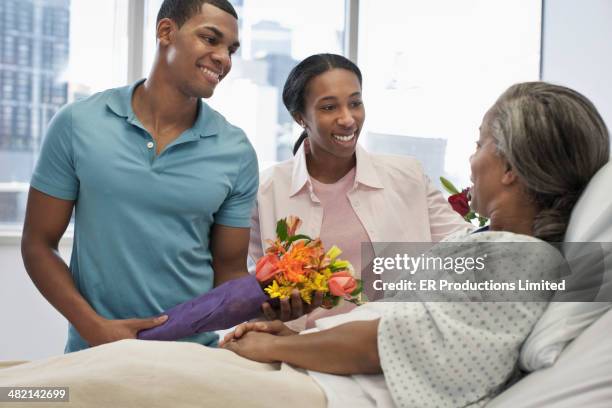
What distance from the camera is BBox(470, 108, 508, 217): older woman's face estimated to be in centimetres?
151

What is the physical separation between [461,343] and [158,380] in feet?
1.88

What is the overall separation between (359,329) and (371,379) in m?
0.10

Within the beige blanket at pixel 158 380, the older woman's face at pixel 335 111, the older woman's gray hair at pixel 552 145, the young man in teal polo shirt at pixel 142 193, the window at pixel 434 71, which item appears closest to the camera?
the beige blanket at pixel 158 380

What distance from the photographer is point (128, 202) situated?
1.76 metres

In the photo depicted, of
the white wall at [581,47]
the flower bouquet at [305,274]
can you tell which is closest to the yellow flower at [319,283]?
the flower bouquet at [305,274]

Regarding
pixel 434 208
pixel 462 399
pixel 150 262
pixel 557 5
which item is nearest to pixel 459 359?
pixel 462 399

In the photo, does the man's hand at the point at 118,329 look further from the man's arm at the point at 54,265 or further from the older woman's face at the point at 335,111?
the older woman's face at the point at 335,111

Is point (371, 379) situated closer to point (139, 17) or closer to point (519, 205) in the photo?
point (519, 205)

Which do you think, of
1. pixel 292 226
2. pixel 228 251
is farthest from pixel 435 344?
pixel 228 251

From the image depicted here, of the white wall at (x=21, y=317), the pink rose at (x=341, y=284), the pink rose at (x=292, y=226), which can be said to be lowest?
the white wall at (x=21, y=317)

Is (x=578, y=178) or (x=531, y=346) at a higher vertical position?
(x=578, y=178)

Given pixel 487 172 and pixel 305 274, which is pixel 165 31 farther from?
pixel 487 172

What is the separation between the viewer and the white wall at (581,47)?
4172 millimetres

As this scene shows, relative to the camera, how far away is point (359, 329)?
1434mm
